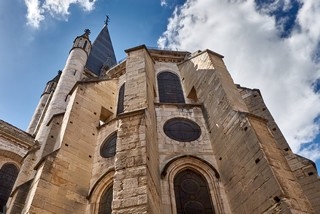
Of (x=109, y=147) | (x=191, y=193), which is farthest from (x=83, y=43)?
(x=191, y=193)

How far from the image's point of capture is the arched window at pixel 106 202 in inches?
269

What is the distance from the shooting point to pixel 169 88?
1120 centimetres

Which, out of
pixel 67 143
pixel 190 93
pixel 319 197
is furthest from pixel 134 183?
pixel 190 93

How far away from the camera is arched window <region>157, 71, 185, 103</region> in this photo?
34.8ft

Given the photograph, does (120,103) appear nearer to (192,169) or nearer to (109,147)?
(109,147)

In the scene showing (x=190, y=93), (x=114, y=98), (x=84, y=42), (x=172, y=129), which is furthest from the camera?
(x=84, y=42)

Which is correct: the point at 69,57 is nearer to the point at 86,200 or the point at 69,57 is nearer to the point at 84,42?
the point at 84,42

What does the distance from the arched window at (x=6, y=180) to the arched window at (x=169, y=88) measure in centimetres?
775

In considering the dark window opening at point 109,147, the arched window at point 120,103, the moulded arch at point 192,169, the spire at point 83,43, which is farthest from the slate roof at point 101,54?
the moulded arch at point 192,169

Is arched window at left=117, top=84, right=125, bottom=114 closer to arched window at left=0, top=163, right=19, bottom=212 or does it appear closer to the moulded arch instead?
the moulded arch

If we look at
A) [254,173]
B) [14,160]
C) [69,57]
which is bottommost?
[254,173]

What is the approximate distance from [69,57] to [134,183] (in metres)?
17.7

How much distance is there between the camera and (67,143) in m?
7.99

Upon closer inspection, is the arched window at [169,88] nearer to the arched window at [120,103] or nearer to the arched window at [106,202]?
the arched window at [120,103]
